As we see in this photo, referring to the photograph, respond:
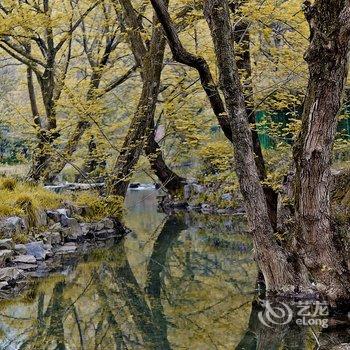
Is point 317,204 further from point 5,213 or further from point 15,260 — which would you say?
point 5,213

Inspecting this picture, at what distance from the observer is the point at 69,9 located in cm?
1357

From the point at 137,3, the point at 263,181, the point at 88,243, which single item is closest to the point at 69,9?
the point at 137,3

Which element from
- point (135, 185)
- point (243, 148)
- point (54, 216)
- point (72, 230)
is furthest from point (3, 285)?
point (135, 185)

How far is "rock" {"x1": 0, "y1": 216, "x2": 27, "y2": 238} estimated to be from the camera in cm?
828

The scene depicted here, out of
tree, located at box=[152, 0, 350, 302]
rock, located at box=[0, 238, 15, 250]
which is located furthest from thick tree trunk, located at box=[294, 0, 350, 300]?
rock, located at box=[0, 238, 15, 250]

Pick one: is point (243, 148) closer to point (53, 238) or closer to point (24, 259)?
point (24, 259)

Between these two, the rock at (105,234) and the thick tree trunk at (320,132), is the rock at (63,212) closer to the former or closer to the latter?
the rock at (105,234)

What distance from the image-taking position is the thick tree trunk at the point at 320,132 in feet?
13.4

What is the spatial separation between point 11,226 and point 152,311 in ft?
11.0

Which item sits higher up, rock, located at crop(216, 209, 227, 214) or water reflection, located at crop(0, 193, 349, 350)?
water reflection, located at crop(0, 193, 349, 350)

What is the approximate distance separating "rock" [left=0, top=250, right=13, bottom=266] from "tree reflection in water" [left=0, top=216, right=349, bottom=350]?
30.7 inches

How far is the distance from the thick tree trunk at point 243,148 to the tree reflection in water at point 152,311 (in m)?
0.70

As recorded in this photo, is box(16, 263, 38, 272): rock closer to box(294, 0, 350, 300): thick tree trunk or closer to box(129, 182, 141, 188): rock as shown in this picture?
box(294, 0, 350, 300): thick tree trunk
